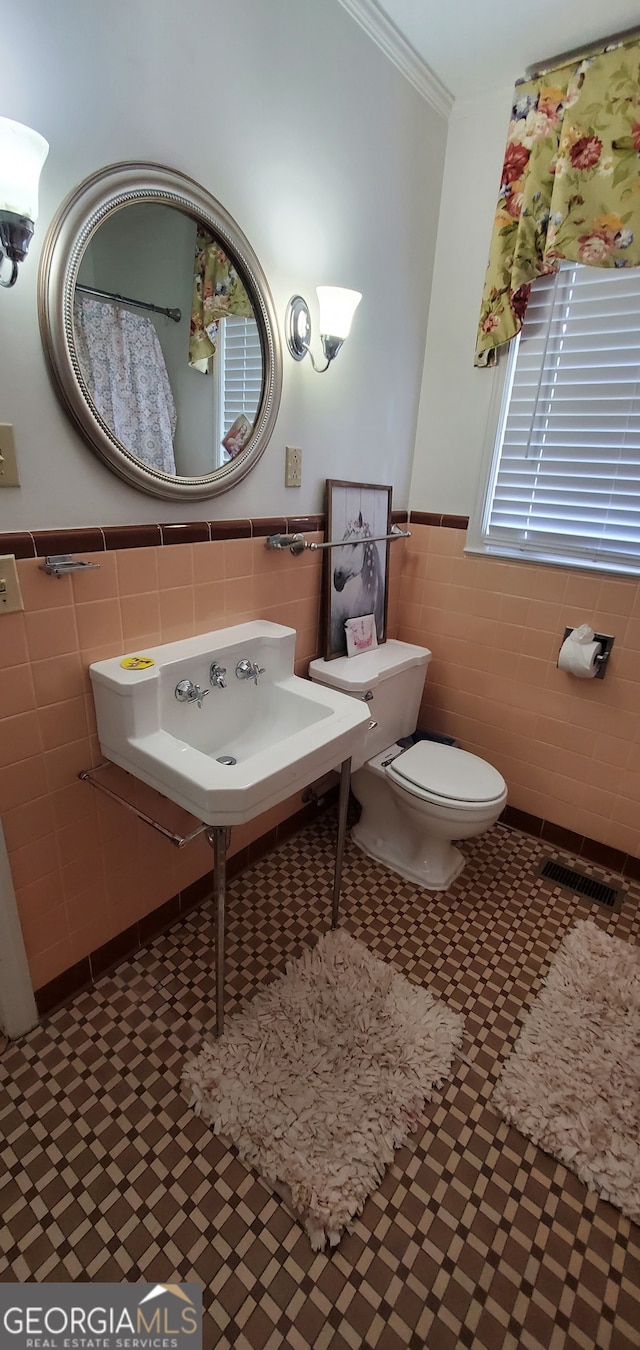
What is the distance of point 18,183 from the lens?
88 centimetres

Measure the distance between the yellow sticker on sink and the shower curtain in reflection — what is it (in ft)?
1.43

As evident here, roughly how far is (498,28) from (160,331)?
1311 mm

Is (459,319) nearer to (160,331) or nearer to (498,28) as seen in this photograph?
(498,28)

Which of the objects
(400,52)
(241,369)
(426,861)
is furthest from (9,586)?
(400,52)

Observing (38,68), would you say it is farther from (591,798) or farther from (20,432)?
(591,798)

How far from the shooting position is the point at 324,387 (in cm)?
173

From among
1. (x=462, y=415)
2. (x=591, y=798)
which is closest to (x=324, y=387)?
(x=462, y=415)

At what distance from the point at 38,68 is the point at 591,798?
7.67 feet

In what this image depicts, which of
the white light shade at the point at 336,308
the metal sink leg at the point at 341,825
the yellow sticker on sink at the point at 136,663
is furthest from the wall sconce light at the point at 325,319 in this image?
the metal sink leg at the point at 341,825

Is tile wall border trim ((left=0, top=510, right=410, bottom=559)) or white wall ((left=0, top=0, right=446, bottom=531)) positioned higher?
white wall ((left=0, top=0, right=446, bottom=531))

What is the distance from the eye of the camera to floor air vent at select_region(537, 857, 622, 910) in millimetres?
1950

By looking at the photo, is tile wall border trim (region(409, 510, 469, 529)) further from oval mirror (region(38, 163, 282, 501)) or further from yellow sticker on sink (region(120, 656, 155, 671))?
yellow sticker on sink (region(120, 656, 155, 671))

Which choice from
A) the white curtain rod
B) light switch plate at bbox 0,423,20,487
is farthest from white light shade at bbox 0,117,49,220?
the white curtain rod

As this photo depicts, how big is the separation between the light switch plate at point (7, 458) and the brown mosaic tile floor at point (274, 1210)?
1.29 metres
